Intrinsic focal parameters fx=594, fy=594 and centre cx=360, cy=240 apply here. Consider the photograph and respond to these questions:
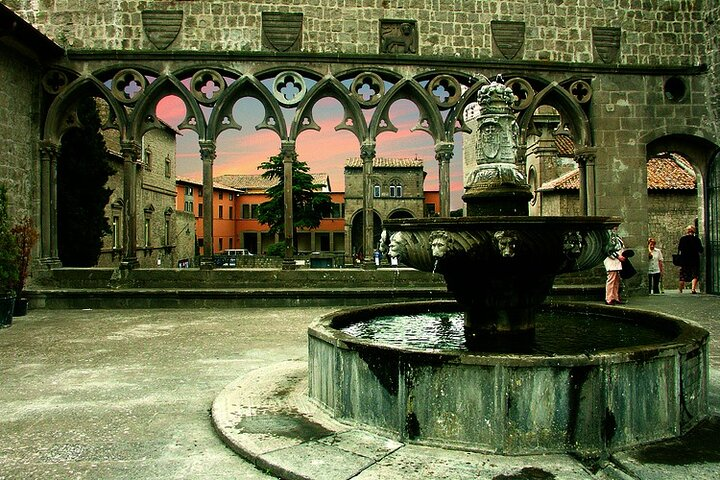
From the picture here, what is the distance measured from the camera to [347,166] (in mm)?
44375

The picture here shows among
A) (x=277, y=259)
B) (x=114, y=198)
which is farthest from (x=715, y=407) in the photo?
(x=277, y=259)

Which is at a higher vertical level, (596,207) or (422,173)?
(422,173)

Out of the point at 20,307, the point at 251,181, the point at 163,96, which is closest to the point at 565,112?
the point at 163,96

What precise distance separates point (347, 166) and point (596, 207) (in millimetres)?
33341

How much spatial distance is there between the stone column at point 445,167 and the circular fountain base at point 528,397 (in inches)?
324

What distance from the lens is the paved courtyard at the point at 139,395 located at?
3.09 metres

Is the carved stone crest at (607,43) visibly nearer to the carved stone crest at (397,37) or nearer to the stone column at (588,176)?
the stone column at (588,176)

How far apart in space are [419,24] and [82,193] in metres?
11.4

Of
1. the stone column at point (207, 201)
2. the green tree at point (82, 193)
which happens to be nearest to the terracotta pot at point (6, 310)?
the stone column at point (207, 201)

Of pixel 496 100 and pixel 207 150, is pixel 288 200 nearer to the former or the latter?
pixel 207 150

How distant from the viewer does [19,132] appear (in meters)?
10.6

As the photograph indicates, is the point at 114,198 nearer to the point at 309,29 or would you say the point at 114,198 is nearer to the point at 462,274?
the point at 309,29

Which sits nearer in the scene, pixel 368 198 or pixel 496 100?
pixel 496 100

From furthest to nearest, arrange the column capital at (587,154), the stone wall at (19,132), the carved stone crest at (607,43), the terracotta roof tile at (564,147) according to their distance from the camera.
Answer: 1. the terracotta roof tile at (564,147)
2. the carved stone crest at (607,43)
3. the column capital at (587,154)
4. the stone wall at (19,132)
